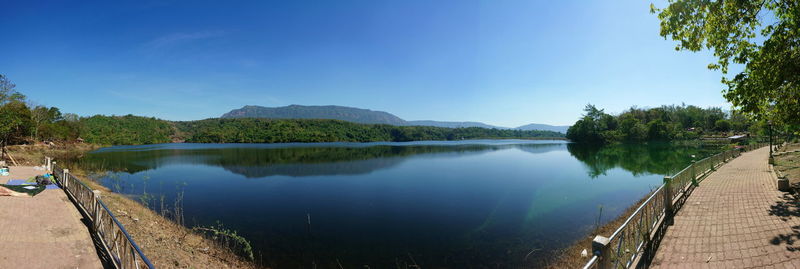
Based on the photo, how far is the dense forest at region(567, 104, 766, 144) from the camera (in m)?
69.6

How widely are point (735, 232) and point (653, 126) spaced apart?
84.3 meters

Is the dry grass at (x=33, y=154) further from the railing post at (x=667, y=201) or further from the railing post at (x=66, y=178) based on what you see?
the railing post at (x=667, y=201)

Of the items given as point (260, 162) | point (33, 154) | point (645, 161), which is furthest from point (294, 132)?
point (645, 161)

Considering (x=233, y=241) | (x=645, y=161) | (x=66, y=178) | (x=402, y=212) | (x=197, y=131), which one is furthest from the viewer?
(x=197, y=131)

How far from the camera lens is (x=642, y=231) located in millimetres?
5535

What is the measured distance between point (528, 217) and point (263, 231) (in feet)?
33.9

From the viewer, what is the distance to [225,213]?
Answer: 1251 centimetres

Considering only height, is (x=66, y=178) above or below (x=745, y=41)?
below

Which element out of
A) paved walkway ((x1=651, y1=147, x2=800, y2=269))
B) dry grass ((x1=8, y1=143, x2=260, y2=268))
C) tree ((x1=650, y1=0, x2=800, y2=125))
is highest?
tree ((x1=650, y1=0, x2=800, y2=125))

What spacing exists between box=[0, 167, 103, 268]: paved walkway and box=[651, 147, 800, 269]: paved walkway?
10972 mm

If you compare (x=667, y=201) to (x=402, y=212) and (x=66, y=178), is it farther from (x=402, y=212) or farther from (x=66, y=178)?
(x=66, y=178)

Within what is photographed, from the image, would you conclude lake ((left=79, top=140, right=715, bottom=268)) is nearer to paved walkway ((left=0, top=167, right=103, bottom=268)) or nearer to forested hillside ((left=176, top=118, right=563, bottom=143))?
paved walkway ((left=0, top=167, right=103, bottom=268))

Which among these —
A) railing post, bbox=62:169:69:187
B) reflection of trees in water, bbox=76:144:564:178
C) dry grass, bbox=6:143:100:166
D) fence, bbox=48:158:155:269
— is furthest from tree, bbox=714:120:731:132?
dry grass, bbox=6:143:100:166

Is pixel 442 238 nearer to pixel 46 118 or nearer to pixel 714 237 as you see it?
pixel 714 237
